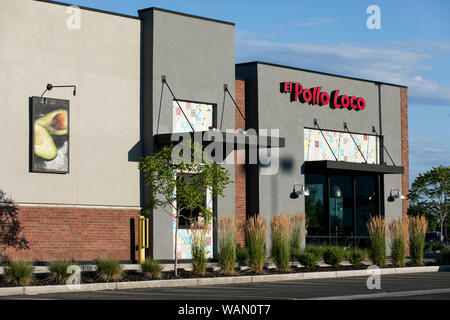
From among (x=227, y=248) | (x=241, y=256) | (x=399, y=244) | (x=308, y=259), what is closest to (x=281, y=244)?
(x=308, y=259)

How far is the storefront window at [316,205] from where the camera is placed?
33.0 metres

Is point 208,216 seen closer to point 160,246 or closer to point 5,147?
point 160,246

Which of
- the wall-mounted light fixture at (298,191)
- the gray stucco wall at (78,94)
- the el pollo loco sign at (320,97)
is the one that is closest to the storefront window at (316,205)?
the wall-mounted light fixture at (298,191)

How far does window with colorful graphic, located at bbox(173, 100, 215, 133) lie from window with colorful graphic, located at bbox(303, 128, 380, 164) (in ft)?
17.1

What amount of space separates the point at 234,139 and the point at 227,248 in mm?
5556

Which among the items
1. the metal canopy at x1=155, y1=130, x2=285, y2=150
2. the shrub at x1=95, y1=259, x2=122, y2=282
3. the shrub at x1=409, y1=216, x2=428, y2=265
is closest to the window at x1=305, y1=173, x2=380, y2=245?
the metal canopy at x1=155, y1=130, x2=285, y2=150

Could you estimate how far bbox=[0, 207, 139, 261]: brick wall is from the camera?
24281 millimetres

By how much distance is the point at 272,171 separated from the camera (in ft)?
101

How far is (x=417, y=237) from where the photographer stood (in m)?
28.0

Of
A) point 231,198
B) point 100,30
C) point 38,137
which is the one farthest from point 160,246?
point 100,30

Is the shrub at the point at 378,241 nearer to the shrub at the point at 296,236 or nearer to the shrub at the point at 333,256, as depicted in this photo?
the shrub at the point at 333,256

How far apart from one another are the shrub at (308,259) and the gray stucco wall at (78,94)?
5.81m

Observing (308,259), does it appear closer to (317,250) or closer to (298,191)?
(317,250)

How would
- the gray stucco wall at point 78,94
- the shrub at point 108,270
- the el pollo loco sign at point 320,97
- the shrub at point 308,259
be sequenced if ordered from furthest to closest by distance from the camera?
the el pollo loco sign at point 320,97 < the shrub at point 308,259 < the gray stucco wall at point 78,94 < the shrub at point 108,270
